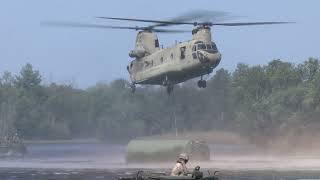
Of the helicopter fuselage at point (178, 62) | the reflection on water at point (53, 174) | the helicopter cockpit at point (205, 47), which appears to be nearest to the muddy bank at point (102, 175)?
the reflection on water at point (53, 174)

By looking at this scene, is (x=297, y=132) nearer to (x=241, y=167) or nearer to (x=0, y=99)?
(x=241, y=167)

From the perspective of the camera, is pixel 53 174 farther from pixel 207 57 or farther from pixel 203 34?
pixel 203 34

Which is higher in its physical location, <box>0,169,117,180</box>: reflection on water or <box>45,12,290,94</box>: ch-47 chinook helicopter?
<box>45,12,290,94</box>: ch-47 chinook helicopter

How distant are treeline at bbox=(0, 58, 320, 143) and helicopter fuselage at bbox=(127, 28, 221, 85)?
47.4ft

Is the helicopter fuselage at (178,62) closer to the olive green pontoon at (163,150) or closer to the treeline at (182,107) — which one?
the olive green pontoon at (163,150)

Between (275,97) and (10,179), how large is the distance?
60.5 metres

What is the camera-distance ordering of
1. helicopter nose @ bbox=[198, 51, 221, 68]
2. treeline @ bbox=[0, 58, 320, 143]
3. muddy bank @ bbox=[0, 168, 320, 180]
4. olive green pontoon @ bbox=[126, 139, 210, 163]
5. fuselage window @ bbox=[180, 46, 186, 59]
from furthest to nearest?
treeline @ bbox=[0, 58, 320, 143], olive green pontoon @ bbox=[126, 139, 210, 163], fuselage window @ bbox=[180, 46, 186, 59], helicopter nose @ bbox=[198, 51, 221, 68], muddy bank @ bbox=[0, 168, 320, 180]

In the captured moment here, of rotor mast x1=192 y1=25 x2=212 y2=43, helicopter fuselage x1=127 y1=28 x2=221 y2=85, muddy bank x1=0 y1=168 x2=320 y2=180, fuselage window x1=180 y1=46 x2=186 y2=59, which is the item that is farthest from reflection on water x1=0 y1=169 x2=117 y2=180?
rotor mast x1=192 y1=25 x2=212 y2=43

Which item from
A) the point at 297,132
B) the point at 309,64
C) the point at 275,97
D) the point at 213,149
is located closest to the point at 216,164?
the point at 213,149

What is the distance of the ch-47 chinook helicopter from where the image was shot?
230 feet

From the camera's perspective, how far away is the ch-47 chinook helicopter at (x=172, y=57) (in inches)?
2763

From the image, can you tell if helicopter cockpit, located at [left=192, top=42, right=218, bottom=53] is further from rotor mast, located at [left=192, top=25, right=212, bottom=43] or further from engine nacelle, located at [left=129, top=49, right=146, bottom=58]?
engine nacelle, located at [left=129, top=49, right=146, bottom=58]

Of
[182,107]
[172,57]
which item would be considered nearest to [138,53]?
[172,57]

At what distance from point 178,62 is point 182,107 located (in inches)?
1206
